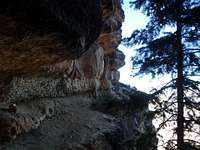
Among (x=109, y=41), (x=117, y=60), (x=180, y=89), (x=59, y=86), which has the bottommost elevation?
(x=59, y=86)

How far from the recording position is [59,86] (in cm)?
1695

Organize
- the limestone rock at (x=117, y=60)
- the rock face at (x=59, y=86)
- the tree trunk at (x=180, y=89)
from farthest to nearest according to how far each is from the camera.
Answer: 1. the limestone rock at (x=117, y=60)
2. the tree trunk at (x=180, y=89)
3. the rock face at (x=59, y=86)

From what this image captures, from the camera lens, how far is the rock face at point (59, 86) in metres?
7.01

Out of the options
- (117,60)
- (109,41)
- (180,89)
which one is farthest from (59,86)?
(117,60)

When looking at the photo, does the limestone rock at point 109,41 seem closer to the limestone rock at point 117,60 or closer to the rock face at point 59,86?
the limestone rock at point 117,60

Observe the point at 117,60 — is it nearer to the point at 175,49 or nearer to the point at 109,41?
the point at 109,41

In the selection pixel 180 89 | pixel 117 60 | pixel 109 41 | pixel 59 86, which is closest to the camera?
pixel 180 89

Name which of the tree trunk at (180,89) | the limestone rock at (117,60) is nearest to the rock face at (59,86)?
the tree trunk at (180,89)

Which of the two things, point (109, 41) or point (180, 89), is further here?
point (109, 41)

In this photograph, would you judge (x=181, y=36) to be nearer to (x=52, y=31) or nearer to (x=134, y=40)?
(x=134, y=40)

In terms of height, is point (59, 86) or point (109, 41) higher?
point (109, 41)

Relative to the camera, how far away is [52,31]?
7266 mm

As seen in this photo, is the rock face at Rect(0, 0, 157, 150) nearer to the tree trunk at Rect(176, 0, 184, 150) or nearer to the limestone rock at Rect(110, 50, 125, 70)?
the tree trunk at Rect(176, 0, 184, 150)

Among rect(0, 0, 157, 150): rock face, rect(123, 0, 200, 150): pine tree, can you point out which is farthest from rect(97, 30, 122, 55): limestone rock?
rect(123, 0, 200, 150): pine tree
